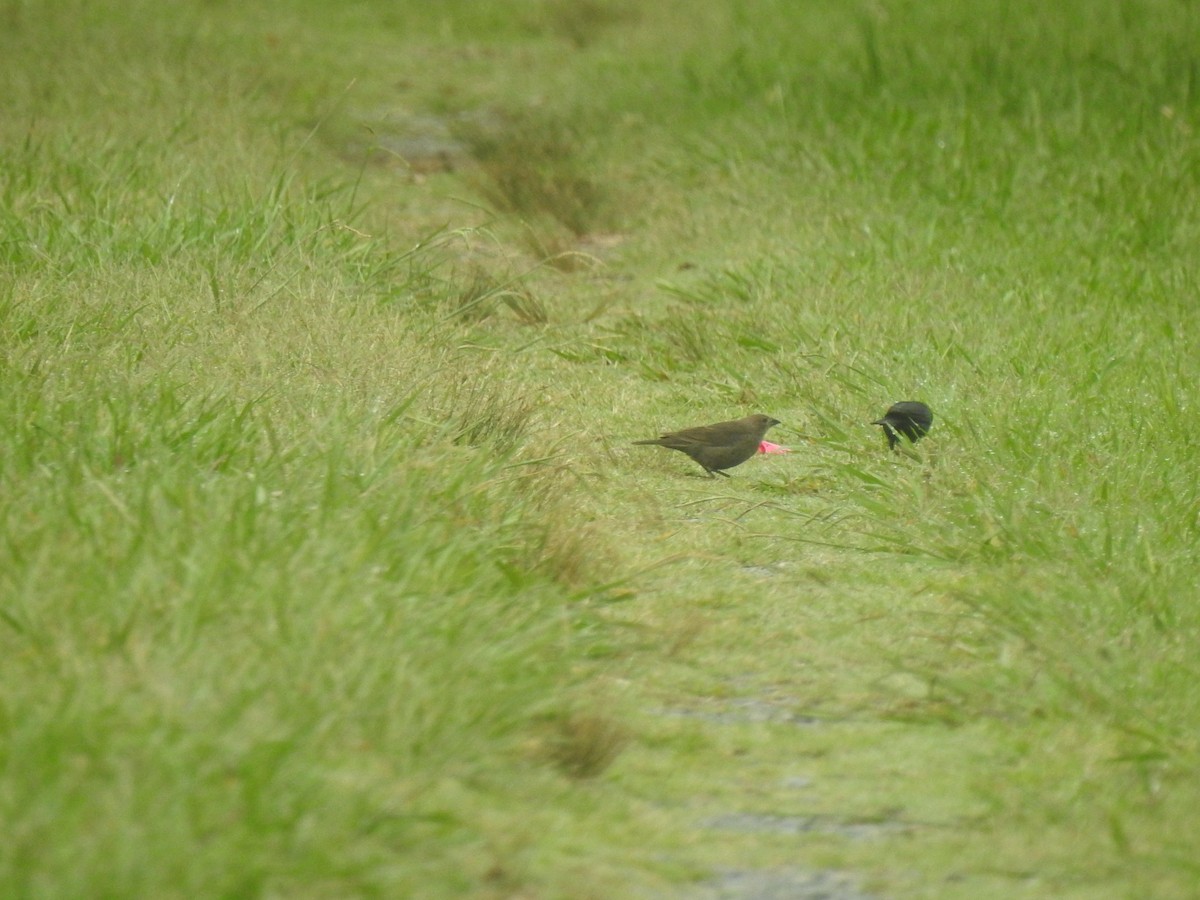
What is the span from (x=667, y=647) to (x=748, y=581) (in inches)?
23.4

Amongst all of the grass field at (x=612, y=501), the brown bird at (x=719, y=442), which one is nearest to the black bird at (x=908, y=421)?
the grass field at (x=612, y=501)

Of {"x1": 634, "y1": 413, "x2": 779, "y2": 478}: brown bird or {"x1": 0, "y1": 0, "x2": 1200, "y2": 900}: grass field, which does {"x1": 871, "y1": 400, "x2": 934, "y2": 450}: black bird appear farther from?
→ {"x1": 634, "y1": 413, "x2": 779, "y2": 478}: brown bird

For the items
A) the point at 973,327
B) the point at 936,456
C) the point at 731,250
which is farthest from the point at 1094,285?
the point at 936,456

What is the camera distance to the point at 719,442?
512 centimetres

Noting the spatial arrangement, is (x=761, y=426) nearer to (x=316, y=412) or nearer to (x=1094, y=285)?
(x=316, y=412)

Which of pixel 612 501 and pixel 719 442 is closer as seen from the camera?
pixel 612 501

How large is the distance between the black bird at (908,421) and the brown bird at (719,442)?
0.41 meters

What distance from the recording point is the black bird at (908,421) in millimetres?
5051

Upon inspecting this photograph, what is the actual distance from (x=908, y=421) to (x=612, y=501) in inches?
39.0

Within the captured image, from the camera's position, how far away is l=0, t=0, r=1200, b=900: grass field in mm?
2744

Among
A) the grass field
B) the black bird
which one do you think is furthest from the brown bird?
the black bird

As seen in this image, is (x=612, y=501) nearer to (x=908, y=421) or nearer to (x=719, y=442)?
(x=719, y=442)

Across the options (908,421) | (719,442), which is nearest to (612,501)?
(719,442)

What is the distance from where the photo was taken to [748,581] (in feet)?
14.0
